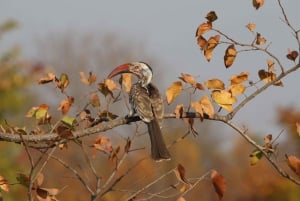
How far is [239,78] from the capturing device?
2.60 meters

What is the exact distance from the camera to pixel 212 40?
2695 millimetres

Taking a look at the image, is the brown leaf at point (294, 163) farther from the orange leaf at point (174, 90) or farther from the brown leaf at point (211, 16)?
the brown leaf at point (211, 16)

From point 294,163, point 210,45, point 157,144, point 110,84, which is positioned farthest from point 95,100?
point 294,163

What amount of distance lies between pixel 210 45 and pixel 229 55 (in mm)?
94

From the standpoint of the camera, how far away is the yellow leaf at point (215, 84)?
8.23 ft

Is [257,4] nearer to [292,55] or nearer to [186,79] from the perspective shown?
[292,55]

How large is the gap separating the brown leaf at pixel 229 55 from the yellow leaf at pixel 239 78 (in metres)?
0.09

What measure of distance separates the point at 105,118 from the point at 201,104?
0.55 metres

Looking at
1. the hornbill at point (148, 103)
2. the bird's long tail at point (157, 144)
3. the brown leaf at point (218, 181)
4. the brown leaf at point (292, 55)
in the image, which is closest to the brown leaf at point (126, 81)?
the hornbill at point (148, 103)

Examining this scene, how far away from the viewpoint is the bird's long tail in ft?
9.96

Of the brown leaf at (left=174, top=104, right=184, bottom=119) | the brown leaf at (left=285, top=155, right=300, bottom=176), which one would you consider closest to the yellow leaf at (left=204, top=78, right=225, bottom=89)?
the brown leaf at (left=174, top=104, right=184, bottom=119)

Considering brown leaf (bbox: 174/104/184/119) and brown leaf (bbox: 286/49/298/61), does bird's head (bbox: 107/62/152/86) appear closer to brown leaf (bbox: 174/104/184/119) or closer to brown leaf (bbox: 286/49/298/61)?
brown leaf (bbox: 174/104/184/119)

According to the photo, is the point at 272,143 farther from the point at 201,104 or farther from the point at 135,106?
the point at 135,106

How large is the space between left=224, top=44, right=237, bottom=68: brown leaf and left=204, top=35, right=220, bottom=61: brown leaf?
6 centimetres
